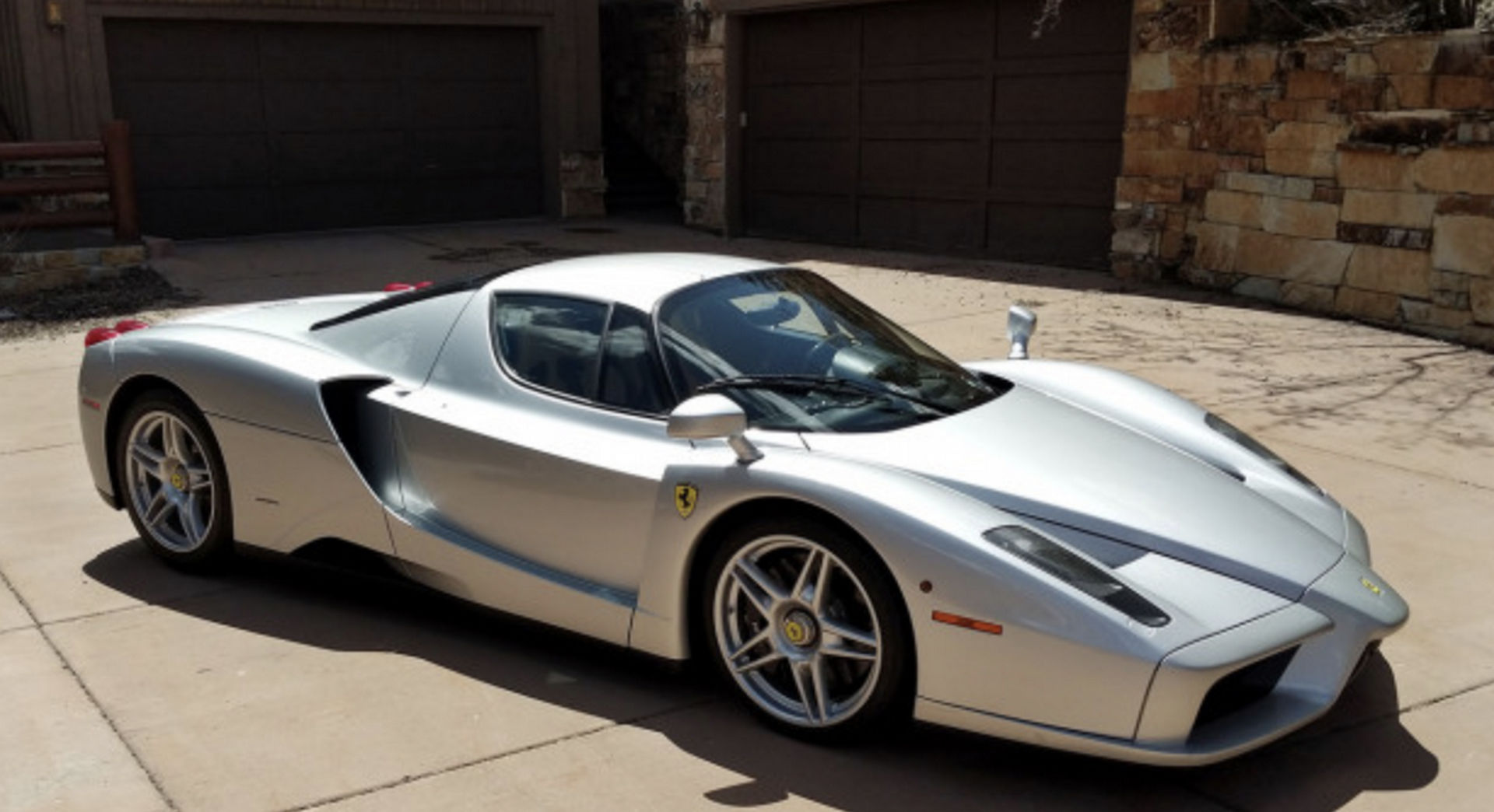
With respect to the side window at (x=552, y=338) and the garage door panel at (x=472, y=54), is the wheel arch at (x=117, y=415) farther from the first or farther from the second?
the garage door panel at (x=472, y=54)

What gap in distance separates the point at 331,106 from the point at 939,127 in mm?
6922

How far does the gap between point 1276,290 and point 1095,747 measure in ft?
26.7

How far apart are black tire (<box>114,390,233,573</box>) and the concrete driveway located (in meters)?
0.13

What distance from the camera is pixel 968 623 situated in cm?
330

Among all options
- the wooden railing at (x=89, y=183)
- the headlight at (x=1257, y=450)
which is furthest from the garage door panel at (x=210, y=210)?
the headlight at (x=1257, y=450)

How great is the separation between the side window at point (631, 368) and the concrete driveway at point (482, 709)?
708 millimetres

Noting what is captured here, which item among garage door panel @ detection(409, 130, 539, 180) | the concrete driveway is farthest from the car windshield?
garage door panel @ detection(409, 130, 539, 180)

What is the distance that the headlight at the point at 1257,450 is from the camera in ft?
14.6

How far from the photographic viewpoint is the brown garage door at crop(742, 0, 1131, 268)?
12242 mm

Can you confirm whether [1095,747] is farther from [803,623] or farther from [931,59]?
[931,59]

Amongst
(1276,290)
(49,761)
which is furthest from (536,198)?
(49,761)

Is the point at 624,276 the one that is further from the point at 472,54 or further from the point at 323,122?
the point at 472,54

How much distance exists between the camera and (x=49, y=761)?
142 inches

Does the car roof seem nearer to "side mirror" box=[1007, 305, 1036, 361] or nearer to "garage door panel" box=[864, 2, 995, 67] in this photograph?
"side mirror" box=[1007, 305, 1036, 361]
